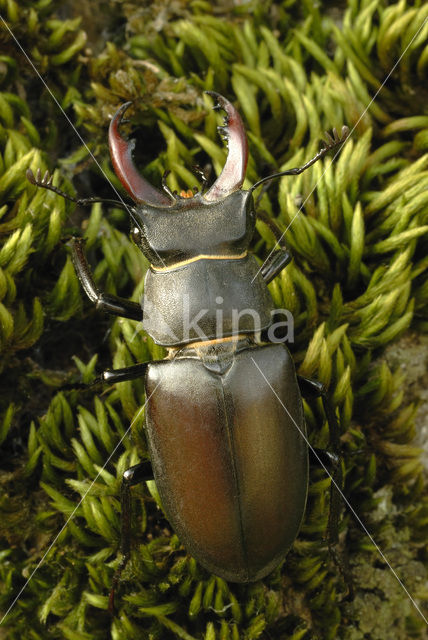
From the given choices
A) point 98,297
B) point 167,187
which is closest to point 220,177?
point 167,187

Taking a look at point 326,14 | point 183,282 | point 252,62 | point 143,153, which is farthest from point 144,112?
point 326,14

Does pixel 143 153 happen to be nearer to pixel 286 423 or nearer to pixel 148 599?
pixel 286 423

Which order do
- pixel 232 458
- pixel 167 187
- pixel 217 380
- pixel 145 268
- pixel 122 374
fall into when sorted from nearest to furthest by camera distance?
pixel 232 458, pixel 217 380, pixel 122 374, pixel 167 187, pixel 145 268

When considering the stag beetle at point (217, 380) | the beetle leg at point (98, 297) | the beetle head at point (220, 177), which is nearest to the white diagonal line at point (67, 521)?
the stag beetle at point (217, 380)

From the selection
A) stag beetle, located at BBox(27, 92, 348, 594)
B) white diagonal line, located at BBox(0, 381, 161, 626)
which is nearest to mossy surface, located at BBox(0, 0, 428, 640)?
white diagonal line, located at BBox(0, 381, 161, 626)

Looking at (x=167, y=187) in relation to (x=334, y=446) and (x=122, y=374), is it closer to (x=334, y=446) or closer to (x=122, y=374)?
(x=122, y=374)

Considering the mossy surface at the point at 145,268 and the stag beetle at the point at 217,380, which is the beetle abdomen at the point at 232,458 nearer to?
the stag beetle at the point at 217,380

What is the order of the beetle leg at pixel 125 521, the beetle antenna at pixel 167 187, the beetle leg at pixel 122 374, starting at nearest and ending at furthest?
the beetle leg at pixel 125 521, the beetle leg at pixel 122 374, the beetle antenna at pixel 167 187
